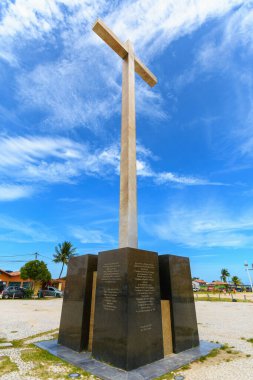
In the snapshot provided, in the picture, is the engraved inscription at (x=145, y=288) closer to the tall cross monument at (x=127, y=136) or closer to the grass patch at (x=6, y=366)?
the tall cross monument at (x=127, y=136)

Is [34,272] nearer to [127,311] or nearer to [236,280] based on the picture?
[127,311]

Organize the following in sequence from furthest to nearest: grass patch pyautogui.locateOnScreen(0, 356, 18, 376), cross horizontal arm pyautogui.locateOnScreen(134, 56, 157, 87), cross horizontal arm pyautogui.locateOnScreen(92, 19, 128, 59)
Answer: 1. cross horizontal arm pyautogui.locateOnScreen(134, 56, 157, 87)
2. cross horizontal arm pyautogui.locateOnScreen(92, 19, 128, 59)
3. grass patch pyautogui.locateOnScreen(0, 356, 18, 376)

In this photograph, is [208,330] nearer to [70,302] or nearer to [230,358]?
[230,358]

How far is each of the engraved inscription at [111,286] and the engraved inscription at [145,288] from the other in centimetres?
48

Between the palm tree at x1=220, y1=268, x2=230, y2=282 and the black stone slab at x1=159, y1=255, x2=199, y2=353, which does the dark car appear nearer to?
the black stone slab at x1=159, y1=255, x2=199, y2=353

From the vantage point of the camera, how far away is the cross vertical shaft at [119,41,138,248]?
6.50 m

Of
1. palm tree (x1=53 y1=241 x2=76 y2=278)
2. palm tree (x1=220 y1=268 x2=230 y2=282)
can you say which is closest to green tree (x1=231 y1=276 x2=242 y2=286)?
palm tree (x1=220 y1=268 x2=230 y2=282)

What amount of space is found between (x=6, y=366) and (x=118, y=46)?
33.6 feet

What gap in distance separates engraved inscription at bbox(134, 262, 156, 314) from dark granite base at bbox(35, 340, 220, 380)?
83 centimetres

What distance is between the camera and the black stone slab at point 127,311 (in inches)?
203

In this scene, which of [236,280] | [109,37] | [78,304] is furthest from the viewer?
[236,280]

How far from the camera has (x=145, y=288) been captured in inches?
230

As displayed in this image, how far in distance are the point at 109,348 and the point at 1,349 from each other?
3605mm

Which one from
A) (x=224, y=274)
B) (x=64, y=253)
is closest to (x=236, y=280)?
(x=224, y=274)
